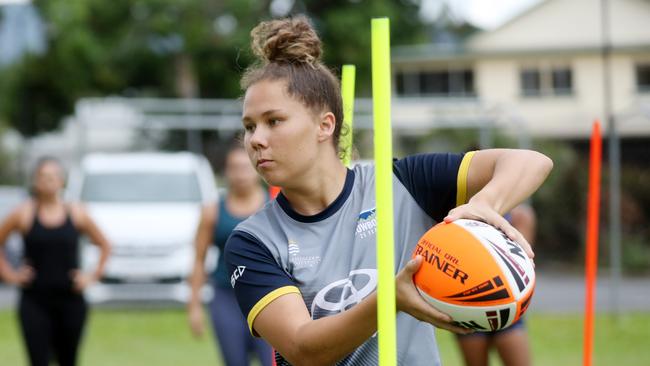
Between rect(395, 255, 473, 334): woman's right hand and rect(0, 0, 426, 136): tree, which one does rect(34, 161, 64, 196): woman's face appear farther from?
rect(0, 0, 426, 136): tree

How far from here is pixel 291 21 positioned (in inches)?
124

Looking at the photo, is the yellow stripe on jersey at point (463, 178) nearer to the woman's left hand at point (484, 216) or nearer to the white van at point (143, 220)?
the woman's left hand at point (484, 216)

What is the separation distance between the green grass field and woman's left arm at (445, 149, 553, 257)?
779 centimetres

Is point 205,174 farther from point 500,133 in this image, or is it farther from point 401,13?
point 401,13

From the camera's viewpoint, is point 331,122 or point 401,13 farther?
point 401,13

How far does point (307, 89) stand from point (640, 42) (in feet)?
88.3

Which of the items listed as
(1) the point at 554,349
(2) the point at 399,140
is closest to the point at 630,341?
(1) the point at 554,349

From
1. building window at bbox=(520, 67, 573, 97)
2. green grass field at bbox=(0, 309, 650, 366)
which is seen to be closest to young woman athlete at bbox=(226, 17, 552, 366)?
green grass field at bbox=(0, 309, 650, 366)

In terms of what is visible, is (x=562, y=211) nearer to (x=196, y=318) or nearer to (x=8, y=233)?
(x=196, y=318)

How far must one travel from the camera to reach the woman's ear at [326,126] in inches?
118

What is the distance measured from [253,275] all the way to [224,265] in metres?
3.78

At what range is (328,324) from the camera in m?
2.59

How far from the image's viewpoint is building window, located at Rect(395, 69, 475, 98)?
3547cm

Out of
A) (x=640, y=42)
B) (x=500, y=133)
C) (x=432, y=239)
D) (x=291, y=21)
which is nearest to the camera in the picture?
(x=432, y=239)
